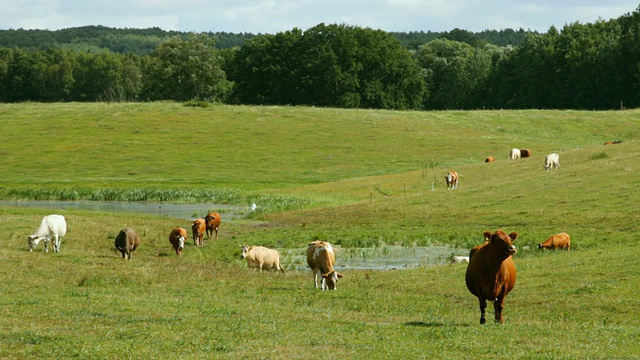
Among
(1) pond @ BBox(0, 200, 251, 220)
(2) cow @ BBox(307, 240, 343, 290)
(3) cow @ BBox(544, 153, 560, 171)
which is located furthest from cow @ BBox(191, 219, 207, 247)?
(3) cow @ BBox(544, 153, 560, 171)

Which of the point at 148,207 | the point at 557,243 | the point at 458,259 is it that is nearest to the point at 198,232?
the point at 458,259

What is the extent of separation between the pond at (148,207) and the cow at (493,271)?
33317mm

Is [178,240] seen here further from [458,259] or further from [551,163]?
[551,163]

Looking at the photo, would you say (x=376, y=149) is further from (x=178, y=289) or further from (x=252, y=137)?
(x=178, y=289)

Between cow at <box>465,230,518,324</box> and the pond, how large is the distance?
109 feet

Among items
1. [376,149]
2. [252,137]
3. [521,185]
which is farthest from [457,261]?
[252,137]

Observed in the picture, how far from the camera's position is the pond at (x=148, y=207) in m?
53.0

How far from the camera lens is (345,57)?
456 ft

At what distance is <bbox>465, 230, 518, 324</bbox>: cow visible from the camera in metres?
17.9

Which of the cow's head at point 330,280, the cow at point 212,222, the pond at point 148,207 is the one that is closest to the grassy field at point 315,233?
the cow's head at point 330,280

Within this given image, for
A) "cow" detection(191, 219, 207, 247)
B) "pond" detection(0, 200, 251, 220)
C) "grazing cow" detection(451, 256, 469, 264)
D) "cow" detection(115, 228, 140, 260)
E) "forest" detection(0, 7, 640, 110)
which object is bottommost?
"pond" detection(0, 200, 251, 220)

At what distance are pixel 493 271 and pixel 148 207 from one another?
1648 inches

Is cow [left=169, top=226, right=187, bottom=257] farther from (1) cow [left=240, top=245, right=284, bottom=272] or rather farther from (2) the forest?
(2) the forest

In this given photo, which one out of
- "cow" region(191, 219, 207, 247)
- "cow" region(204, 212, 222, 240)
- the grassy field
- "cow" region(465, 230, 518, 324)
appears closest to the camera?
the grassy field
